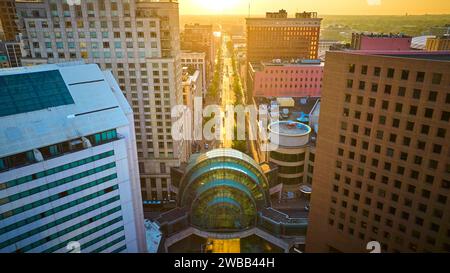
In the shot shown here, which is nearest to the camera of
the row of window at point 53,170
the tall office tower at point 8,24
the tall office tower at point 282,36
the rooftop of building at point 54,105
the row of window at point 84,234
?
the row of window at point 53,170

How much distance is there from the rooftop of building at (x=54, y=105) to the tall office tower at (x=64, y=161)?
0.10 m

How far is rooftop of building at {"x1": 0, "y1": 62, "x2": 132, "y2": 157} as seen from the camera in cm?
3412

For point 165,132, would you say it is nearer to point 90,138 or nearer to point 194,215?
point 194,215

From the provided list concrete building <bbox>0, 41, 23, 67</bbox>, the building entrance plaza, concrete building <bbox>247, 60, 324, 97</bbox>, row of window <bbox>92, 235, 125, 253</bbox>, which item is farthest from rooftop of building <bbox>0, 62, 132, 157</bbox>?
concrete building <bbox>0, 41, 23, 67</bbox>

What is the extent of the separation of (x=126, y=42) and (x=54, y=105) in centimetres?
3706

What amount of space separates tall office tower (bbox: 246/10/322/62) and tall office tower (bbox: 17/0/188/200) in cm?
10562

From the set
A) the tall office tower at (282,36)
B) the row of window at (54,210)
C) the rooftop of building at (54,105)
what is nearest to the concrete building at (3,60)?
the tall office tower at (282,36)

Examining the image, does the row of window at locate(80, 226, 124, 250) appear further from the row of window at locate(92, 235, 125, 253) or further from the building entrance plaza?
the building entrance plaza

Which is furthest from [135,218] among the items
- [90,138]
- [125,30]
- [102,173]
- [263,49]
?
A: [263,49]

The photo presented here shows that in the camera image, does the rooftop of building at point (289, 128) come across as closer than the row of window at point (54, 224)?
No

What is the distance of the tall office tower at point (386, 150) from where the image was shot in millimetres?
35031

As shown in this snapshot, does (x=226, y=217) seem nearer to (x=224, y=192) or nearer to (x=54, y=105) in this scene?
(x=224, y=192)

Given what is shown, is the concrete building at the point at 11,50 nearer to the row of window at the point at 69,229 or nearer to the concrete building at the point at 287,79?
the concrete building at the point at 287,79

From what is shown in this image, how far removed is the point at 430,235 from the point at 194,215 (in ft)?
139
